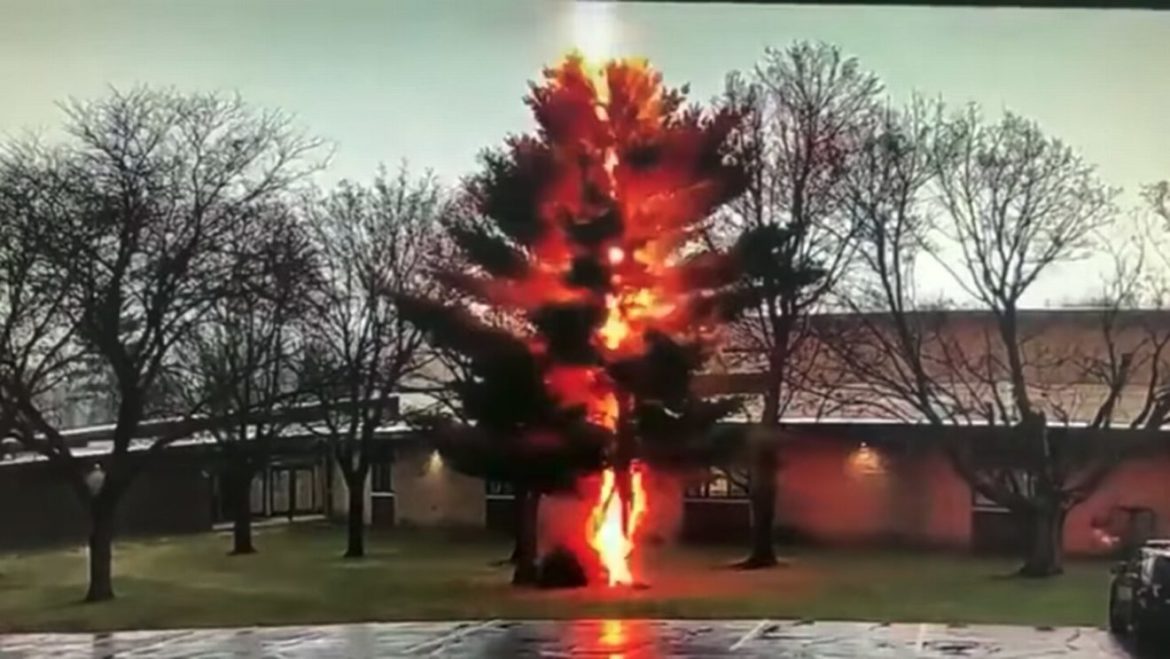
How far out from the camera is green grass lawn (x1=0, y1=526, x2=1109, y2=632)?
9.37ft

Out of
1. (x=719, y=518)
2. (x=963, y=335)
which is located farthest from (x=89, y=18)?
(x=963, y=335)

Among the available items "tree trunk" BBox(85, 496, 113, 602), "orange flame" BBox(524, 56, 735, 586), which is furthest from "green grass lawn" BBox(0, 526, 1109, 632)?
"orange flame" BBox(524, 56, 735, 586)

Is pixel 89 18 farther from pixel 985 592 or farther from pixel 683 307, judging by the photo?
pixel 985 592

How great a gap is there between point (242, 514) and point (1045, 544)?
5.03 ft

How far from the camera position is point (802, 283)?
2.96m

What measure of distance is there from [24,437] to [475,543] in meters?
0.87

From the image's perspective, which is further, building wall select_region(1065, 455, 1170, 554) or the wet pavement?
building wall select_region(1065, 455, 1170, 554)

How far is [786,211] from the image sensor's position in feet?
9.75

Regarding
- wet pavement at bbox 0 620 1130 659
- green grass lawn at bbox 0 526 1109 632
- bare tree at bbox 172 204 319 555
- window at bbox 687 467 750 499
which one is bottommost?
wet pavement at bbox 0 620 1130 659

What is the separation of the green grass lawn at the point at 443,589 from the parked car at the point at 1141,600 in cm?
4

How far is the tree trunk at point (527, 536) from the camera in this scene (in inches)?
114

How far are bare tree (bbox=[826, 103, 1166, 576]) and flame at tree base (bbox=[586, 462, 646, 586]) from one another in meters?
0.44

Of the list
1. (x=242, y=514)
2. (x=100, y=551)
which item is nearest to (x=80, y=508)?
(x=100, y=551)

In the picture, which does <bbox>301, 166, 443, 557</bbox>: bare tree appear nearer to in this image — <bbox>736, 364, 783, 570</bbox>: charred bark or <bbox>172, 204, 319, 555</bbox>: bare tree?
<bbox>172, 204, 319, 555</bbox>: bare tree
